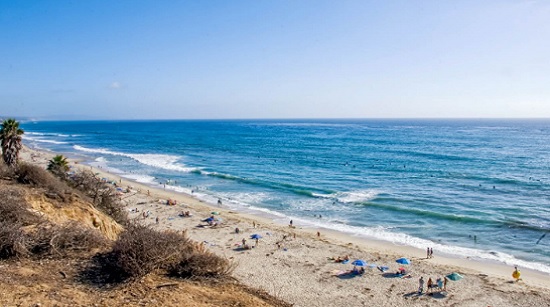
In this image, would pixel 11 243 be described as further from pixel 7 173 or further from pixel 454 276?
pixel 454 276

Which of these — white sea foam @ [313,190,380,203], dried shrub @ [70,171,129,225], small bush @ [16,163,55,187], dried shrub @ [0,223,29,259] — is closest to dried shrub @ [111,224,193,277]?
dried shrub @ [0,223,29,259]

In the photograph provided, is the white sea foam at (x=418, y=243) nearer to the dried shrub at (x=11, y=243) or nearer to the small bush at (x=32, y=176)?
the small bush at (x=32, y=176)

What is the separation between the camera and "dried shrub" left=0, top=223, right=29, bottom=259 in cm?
808

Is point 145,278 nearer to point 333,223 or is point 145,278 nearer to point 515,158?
point 333,223

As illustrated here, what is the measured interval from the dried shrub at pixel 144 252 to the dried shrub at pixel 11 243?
2.03 m

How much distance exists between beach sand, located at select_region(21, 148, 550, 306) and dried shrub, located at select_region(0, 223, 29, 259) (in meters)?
9.71

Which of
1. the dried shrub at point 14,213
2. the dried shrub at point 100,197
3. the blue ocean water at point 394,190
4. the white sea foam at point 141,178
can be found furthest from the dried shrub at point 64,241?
the white sea foam at point 141,178

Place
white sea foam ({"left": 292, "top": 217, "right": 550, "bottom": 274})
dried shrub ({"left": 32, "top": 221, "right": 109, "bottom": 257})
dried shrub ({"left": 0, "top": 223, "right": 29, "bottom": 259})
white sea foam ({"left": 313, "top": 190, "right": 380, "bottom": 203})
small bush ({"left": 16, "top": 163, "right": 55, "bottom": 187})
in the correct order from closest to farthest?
dried shrub ({"left": 0, "top": 223, "right": 29, "bottom": 259})
dried shrub ({"left": 32, "top": 221, "right": 109, "bottom": 257})
small bush ({"left": 16, "top": 163, "right": 55, "bottom": 187})
white sea foam ({"left": 292, "top": 217, "right": 550, "bottom": 274})
white sea foam ({"left": 313, "top": 190, "right": 380, "bottom": 203})

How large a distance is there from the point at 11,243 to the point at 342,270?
16.9 m

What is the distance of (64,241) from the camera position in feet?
28.7

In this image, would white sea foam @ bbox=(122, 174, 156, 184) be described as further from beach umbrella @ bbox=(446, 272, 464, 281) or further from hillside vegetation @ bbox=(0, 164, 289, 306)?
hillside vegetation @ bbox=(0, 164, 289, 306)

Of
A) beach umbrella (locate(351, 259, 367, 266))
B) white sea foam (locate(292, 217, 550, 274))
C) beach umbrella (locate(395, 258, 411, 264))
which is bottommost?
white sea foam (locate(292, 217, 550, 274))

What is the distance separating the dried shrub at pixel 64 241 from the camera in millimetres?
8500

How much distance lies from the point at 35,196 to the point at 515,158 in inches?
2714
